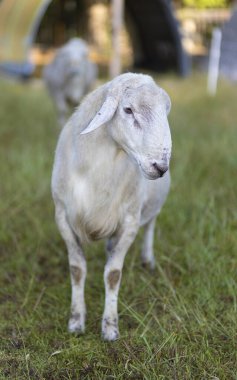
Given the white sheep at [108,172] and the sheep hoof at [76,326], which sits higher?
the white sheep at [108,172]

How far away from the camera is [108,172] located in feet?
8.93

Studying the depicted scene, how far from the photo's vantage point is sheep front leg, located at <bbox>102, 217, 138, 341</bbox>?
2.88 m

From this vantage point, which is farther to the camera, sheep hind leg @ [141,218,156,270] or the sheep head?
sheep hind leg @ [141,218,156,270]

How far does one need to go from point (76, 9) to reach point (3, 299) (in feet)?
49.8

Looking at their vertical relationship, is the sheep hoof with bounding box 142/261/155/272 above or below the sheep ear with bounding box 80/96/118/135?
below

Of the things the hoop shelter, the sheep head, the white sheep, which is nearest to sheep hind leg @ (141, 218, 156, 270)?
the white sheep

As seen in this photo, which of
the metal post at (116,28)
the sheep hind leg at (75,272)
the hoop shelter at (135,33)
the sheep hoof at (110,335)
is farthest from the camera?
the hoop shelter at (135,33)

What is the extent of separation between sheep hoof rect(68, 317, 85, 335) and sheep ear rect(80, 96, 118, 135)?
1036mm

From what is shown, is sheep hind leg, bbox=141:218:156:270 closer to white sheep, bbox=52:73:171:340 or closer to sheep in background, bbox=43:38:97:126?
white sheep, bbox=52:73:171:340

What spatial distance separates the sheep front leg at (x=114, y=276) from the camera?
9.44 ft

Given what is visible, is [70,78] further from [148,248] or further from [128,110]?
[128,110]

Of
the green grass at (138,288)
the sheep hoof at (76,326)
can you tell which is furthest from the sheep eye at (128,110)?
the sheep hoof at (76,326)

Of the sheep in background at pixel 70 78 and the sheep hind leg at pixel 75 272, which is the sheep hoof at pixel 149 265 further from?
the sheep in background at pixel 70 78

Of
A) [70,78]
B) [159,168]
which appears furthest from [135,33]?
[159,168]
